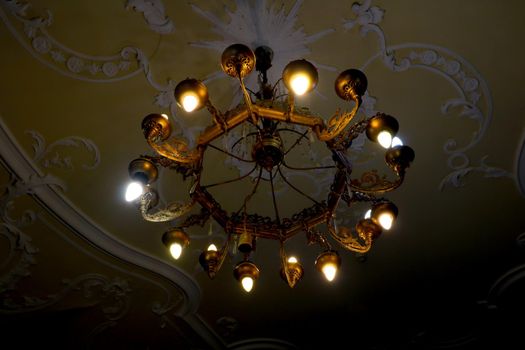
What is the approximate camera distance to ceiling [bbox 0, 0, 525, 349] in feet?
10.3

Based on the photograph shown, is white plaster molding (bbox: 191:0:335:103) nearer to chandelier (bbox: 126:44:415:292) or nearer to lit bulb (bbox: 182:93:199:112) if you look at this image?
chandelier (bbox: 126:44:415:292)

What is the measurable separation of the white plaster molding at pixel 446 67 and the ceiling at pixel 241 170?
0.01 meters

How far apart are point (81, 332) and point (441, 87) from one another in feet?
15.2

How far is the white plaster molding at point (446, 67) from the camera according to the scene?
10.4 feet

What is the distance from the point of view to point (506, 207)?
14.2ft

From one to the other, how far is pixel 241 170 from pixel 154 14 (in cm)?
151

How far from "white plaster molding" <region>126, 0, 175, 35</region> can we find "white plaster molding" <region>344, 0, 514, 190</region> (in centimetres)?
127

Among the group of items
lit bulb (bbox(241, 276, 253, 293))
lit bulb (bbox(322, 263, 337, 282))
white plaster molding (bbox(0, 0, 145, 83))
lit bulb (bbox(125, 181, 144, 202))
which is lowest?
lit bulb (bbox(241, 276, 253, 293))

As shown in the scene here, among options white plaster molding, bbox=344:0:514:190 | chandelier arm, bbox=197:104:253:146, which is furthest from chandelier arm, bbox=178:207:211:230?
white plaster molding, bbox=344:0:514:190

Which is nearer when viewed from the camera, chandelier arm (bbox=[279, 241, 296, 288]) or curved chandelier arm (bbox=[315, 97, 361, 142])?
curved chandelier arm (bbox=[315, 97, 361, 142])

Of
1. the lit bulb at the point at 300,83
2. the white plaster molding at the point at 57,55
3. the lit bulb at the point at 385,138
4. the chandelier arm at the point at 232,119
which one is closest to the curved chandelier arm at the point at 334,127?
the lit bulb at the point at 385,138

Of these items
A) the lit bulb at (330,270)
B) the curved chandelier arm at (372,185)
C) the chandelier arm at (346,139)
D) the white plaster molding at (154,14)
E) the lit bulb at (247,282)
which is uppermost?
the white plaster molding at (154,14)

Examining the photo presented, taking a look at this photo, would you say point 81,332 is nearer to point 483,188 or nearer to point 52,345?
point 52,345

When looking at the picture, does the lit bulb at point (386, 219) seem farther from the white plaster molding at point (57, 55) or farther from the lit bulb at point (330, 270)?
the white plaster molding at point (57, 55)
